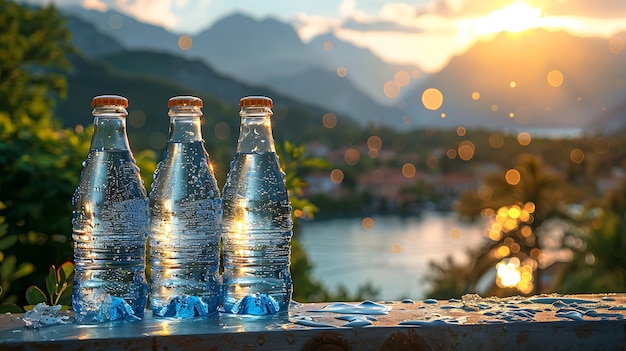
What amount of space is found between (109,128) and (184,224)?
9.7 inches

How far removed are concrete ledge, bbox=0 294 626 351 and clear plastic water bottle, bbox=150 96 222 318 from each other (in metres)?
0.05

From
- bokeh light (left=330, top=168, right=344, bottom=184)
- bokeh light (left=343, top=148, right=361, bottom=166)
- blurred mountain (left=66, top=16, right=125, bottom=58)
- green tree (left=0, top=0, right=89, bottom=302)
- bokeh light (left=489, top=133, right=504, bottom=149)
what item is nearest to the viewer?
green tree (left=0, top=0, right=89, bottom=302)

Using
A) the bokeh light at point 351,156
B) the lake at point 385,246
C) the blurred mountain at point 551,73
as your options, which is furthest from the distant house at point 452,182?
the blurred mountain at point 551,73

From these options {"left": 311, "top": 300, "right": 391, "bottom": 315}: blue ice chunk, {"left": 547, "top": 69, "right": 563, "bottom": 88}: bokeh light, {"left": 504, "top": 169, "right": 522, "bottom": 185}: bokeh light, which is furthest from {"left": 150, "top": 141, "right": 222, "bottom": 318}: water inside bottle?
{"left": 547, "top": 69, "right": 563, "bottom": 88}: bokeh light

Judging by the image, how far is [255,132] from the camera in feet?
5.12

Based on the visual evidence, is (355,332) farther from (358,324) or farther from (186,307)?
(186,307)

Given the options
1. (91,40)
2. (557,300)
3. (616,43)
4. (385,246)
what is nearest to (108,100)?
(557,300)

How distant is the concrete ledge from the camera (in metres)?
1.33

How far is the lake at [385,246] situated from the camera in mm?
44344

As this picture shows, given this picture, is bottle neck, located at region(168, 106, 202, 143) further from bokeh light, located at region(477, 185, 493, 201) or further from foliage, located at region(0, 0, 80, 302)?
bokeh light, located at region(477, 185, 493, 201)

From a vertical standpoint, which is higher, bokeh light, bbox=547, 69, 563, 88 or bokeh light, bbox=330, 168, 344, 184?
bokeh light, bbox=547, 69, 563, 88

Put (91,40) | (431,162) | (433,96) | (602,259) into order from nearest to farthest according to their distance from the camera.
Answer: (602,259)
(433,96)
(431,162)
(91,40)

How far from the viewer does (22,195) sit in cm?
350

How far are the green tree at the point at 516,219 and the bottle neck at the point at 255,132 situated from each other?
2244 cm
